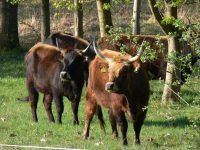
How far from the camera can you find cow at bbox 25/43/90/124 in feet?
52.0

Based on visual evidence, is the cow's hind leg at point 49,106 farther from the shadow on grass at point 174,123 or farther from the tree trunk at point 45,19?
the tree trunk at point 45,19

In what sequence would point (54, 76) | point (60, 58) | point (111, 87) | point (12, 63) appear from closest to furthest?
point (111, 87)
point (54, 76)
point (60, 58)
point (12, 63)

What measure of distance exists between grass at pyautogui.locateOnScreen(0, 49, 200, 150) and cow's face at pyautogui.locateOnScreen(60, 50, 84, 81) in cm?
107

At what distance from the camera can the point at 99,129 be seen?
14.5m

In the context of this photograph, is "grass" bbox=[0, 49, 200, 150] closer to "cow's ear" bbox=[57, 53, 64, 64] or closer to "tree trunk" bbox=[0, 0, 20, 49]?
"cow's ear" bbox=[57, 53, 64, 64]

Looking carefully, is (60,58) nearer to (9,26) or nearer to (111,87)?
(111,87)

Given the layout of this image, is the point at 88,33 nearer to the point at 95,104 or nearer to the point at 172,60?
the point at 95,104

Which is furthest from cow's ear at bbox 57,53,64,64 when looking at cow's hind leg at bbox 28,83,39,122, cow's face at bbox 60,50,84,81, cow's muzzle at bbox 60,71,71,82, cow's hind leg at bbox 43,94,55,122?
cow's hind leg at bbox 28,83,39,122

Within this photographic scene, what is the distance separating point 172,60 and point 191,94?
945cm

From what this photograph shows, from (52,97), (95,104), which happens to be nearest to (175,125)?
(95,104)

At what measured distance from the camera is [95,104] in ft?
45.4

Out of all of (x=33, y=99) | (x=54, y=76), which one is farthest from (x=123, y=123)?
(x=33, y=99)

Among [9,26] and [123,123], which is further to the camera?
[9,26]

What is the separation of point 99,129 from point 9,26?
17.2 m
